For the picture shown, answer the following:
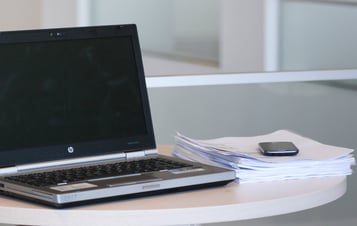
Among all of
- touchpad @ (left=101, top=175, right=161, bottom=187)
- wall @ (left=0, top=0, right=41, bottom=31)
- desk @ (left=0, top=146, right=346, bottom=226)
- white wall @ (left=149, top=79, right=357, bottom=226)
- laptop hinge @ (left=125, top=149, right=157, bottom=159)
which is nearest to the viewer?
desk @ (left=0, top=146, right=346, bottom=226)

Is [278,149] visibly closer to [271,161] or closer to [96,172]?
[271,161]

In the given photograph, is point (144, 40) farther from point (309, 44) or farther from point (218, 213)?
point (218, 213)

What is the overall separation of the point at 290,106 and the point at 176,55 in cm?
44

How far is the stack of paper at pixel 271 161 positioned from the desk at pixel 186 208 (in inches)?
2.6

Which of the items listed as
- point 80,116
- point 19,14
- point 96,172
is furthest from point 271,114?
point 96,172

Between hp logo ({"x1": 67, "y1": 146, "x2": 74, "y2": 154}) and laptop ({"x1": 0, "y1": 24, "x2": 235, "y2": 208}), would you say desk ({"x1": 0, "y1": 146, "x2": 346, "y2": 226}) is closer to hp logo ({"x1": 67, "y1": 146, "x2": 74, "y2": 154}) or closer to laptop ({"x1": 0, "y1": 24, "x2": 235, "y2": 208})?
laptop ({"x1": 0, "y1": 24, "x2": 235, "y2": 208})

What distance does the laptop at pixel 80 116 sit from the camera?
65.6 inches

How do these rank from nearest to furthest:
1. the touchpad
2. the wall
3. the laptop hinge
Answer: the touchpad → the laptop hinge → the wall

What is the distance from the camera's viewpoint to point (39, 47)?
1.80m

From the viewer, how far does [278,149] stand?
6.01ft

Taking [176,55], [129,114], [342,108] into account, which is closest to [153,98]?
[176,55]

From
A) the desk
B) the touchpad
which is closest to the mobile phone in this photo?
the desk

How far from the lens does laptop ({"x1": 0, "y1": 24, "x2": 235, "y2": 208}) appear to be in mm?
1666

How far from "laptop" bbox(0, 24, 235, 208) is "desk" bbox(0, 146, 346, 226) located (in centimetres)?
4
